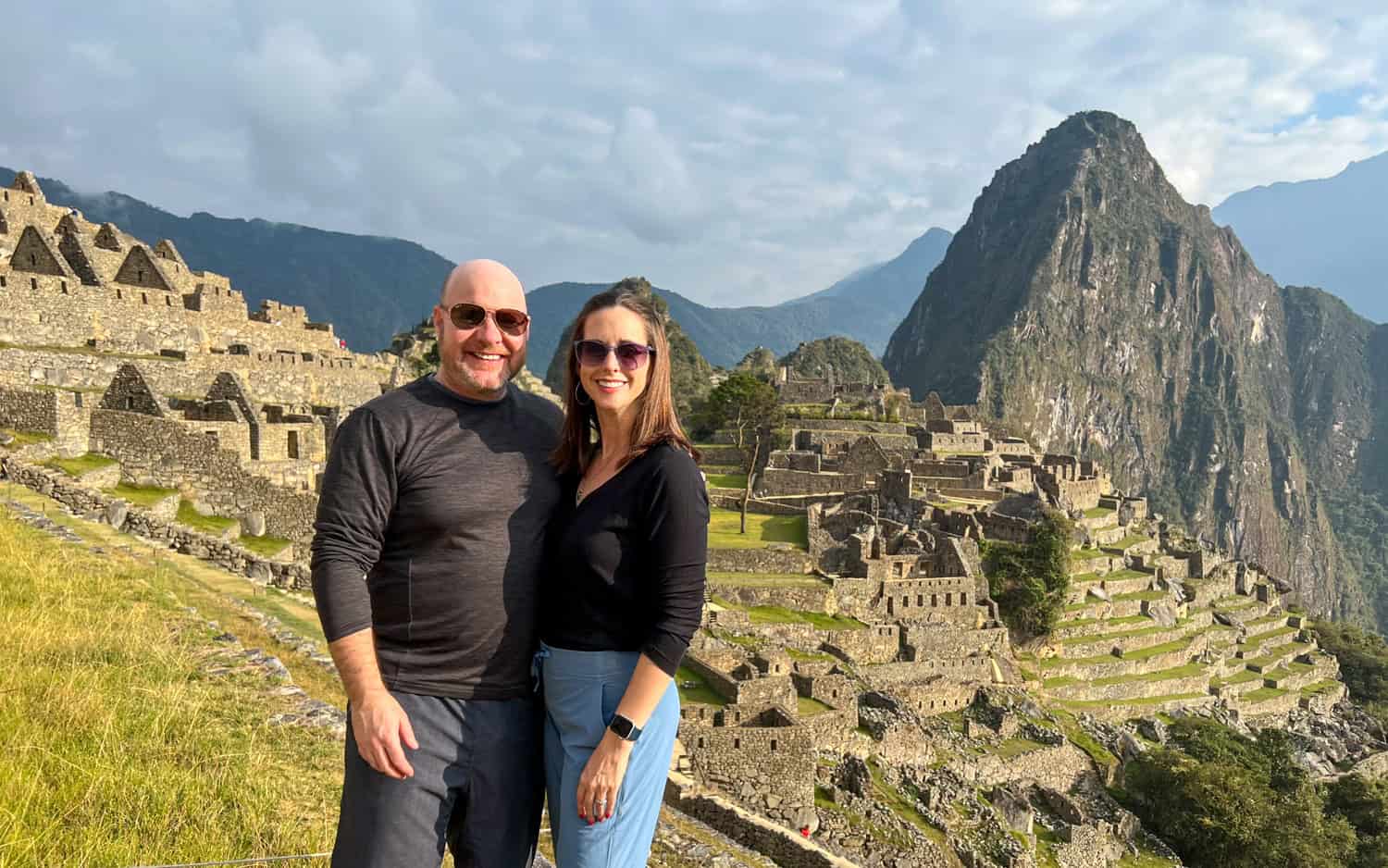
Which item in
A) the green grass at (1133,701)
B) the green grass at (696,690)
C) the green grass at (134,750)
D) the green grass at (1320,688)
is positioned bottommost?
the green grass at (1320,688)

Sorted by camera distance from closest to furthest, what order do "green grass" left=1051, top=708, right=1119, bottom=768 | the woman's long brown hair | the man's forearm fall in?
the man's forearm → the woman's long brown hair → "green grass" left=1051, top=708, right=1119, bottom=768

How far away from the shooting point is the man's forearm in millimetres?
2621

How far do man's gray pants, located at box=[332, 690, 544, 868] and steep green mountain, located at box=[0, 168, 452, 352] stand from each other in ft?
443

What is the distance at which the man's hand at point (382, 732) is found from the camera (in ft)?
8.82

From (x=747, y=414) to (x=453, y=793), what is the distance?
42.0 meters

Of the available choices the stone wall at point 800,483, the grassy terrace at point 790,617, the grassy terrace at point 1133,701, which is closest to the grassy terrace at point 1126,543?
the grassy terrace at point 1133,701

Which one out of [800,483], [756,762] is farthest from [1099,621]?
[756,762]

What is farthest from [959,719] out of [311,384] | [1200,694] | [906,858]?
[311,384]

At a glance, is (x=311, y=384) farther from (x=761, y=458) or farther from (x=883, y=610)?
(x=761, y=458)

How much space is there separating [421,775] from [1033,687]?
102ft

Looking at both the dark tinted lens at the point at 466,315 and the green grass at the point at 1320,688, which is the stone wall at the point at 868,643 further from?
the green grass at the point at 1320,688

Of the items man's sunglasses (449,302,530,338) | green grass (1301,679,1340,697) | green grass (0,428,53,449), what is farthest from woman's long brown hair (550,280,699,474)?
green grass (1301,679,1340,697)

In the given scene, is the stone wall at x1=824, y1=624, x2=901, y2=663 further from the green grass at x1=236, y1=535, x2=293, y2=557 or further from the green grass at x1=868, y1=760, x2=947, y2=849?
the green grass at x1=236, y1=535, x2=293, y2=557

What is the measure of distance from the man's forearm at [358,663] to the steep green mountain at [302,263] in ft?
444
